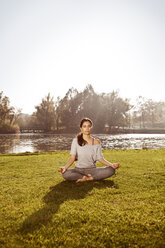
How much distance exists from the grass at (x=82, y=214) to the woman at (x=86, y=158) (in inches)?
7.3

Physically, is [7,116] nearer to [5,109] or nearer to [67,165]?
[5,109]

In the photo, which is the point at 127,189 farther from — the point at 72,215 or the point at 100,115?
the point at 100,115

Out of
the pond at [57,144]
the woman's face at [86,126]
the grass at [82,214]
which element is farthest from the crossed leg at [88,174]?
the pond at [57,144]

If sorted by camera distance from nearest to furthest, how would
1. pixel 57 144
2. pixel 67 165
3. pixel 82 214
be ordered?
pixel 82 214 → pixel 67 165 → pixel 57 144

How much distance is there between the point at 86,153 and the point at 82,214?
185cm

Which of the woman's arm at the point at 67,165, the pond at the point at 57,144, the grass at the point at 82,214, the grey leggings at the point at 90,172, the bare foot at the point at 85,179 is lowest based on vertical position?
the pond at the point at 57,144

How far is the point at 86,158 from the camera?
181 inches

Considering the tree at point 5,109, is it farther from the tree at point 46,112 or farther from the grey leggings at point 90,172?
the grey leggings at point 90,172

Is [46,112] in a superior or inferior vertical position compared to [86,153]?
superior

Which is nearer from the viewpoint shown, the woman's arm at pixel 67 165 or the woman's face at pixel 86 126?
the woman's arm at pixel 67 165

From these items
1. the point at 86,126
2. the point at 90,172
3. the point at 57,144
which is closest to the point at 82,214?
the point at 90,172

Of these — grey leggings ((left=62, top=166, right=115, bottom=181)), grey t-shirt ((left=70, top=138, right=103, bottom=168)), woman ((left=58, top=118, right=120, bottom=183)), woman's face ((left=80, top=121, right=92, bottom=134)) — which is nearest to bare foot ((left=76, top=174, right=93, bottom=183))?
woman ((left=58, top=118, right=120, bottom=183))

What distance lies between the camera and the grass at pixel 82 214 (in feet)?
7.39

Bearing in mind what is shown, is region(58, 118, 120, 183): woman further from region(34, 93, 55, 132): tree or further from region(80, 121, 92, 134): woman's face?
region(34, 93, 55, 132): tree
